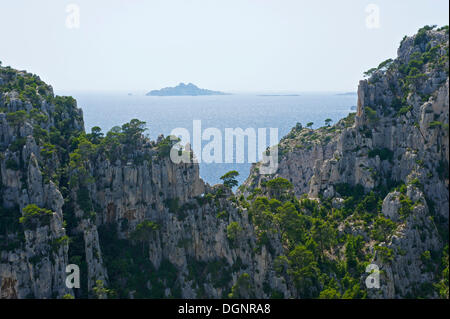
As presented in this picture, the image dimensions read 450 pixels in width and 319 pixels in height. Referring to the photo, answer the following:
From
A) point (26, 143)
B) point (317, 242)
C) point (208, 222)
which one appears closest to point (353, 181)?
point (317, 242)

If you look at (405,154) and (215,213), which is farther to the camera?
(405,154)

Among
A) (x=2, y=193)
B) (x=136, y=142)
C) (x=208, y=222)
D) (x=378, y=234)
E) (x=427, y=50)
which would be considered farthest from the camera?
(x=427, y=50)

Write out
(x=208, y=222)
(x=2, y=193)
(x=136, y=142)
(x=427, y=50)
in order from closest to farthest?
(x=2, y=193)
(x=208, y=222)
(x=136, y=142)
(x=427, y=50)

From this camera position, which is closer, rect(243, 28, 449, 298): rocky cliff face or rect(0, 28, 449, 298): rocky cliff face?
rect(0, 28, 449, 298): rocky cliff face

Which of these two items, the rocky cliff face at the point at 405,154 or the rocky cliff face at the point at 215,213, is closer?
the rocky cliff face at the point at 215,213

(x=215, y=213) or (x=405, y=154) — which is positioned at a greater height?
(x=405, y=154)

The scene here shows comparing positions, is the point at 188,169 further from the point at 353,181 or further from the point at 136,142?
the point at 353,181

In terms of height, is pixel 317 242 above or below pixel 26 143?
below

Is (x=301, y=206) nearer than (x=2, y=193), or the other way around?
(x=2, y=193)
